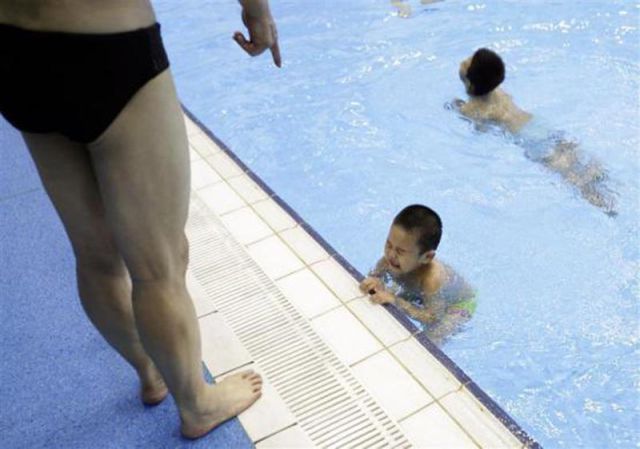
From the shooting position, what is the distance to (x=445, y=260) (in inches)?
135

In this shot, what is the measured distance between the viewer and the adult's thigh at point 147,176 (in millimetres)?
1117

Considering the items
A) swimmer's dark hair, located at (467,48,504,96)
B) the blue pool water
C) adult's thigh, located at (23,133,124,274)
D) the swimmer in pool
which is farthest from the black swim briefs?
swimmer's dark hair, located at (467,48,504,96)

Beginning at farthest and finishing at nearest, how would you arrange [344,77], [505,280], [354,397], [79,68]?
[344,77]
[505,280]
[354,397]
[79,68]

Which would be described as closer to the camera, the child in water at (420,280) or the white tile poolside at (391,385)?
the white tile poolside at (391,385)

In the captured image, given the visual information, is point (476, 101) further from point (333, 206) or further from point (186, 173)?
point (186, 173)

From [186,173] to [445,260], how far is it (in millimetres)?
2443

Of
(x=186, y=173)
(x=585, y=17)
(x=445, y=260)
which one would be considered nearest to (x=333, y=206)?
(x=445, y=260)

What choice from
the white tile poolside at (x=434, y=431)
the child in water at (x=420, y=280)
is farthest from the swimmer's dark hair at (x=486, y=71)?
the white tile poolside at (x=434, y=431)

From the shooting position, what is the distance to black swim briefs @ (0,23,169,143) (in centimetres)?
102

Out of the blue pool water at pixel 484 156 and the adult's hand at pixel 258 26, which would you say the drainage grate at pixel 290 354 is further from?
the adult's hand at pixel 258 26

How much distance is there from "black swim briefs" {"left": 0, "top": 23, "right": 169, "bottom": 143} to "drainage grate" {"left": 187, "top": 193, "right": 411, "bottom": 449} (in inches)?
48.7

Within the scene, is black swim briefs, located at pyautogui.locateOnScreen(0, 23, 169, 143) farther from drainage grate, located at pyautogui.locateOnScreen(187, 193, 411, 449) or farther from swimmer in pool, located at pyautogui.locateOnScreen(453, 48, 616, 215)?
swimmer in pool, located at pyautogui.locateOnScreen(453, 48, 616, 215)

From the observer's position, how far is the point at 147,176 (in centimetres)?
117

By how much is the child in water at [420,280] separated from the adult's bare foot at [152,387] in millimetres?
941
